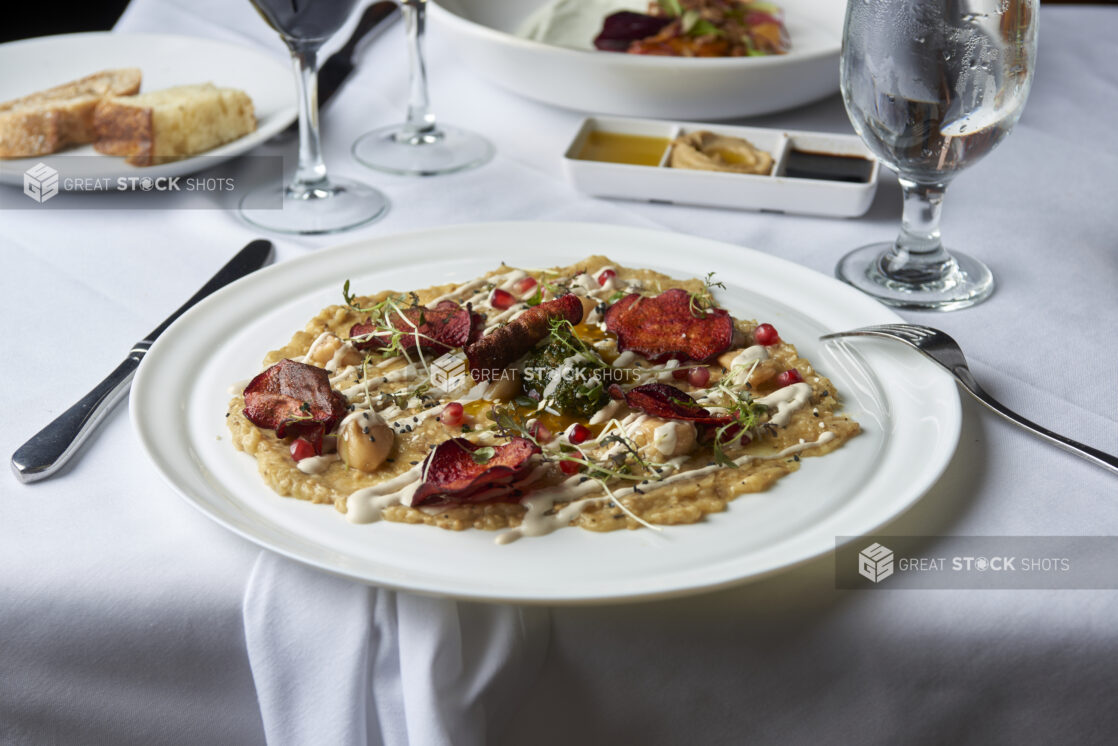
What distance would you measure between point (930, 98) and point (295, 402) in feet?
4.26

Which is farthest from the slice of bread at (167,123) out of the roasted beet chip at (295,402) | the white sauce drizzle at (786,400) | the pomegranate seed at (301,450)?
the white sauce drizzle at (786,400)

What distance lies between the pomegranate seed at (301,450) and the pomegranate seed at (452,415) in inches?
8.6

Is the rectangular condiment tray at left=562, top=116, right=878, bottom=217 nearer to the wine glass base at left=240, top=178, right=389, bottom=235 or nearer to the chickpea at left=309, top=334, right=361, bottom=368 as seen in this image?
the wine glass base at left=240, top=178, right=389, bottom=235

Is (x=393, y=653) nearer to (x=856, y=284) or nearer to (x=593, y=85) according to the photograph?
(x=856, y=284)

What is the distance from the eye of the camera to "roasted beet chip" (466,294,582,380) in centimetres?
174

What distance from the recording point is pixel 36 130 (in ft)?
8.07

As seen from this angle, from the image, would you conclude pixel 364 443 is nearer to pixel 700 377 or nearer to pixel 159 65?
pixel 700 377

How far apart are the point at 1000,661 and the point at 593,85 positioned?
1.96m

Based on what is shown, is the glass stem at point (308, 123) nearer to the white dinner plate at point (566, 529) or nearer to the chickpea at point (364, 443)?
the white dinner plate at point (566, 529)

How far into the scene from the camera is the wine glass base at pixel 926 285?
2135 mm

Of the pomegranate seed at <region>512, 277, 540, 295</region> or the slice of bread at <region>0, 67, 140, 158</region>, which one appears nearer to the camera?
the pomegranate seed at <region>512, 277, 540, 295</region>

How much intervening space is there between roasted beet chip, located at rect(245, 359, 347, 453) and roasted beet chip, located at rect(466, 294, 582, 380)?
9.3 inches

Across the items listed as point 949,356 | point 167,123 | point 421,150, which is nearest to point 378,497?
point 949,356

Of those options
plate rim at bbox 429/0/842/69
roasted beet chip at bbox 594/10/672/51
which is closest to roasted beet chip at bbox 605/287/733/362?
plate rim at bbox 429/0/842/69
